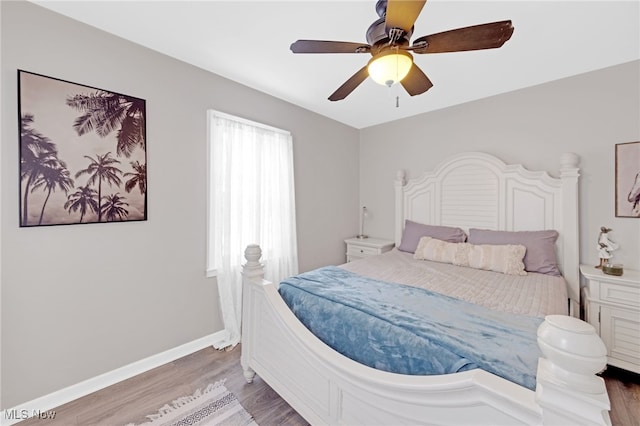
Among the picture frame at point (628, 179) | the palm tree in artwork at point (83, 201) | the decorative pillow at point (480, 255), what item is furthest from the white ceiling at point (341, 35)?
the decorative pillow at point (480, 255)

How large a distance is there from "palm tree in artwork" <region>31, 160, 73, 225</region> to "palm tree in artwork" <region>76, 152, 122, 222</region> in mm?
67

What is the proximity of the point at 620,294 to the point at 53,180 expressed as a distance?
4.08 meters

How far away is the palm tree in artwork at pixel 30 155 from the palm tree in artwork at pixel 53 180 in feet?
0.06

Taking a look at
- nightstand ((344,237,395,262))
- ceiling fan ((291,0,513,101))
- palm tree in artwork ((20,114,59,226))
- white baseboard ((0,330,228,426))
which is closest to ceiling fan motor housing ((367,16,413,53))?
ceiling fan ((291,0,513,101))

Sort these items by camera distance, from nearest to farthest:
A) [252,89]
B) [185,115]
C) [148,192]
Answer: [148,192], [185,115], [252,89]

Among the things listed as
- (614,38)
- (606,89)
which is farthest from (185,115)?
(606,89)

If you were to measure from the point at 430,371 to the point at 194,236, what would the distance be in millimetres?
2082

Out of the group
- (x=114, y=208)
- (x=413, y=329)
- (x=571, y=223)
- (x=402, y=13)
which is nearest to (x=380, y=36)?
(x=402, y=13)

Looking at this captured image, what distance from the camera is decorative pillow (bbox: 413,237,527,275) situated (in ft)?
7.55

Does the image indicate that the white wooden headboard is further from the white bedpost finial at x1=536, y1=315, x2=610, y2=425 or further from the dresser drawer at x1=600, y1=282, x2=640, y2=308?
the white bedpost finial at x1=536, y1=315, x2=610, y2=425

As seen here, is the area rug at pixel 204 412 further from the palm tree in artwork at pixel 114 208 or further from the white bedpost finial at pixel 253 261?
the palm tree in artwork at pixel 114 208

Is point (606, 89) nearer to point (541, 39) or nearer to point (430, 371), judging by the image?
point (541, 39)

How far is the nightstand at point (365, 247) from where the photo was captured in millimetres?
3549

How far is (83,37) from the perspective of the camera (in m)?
1.80
